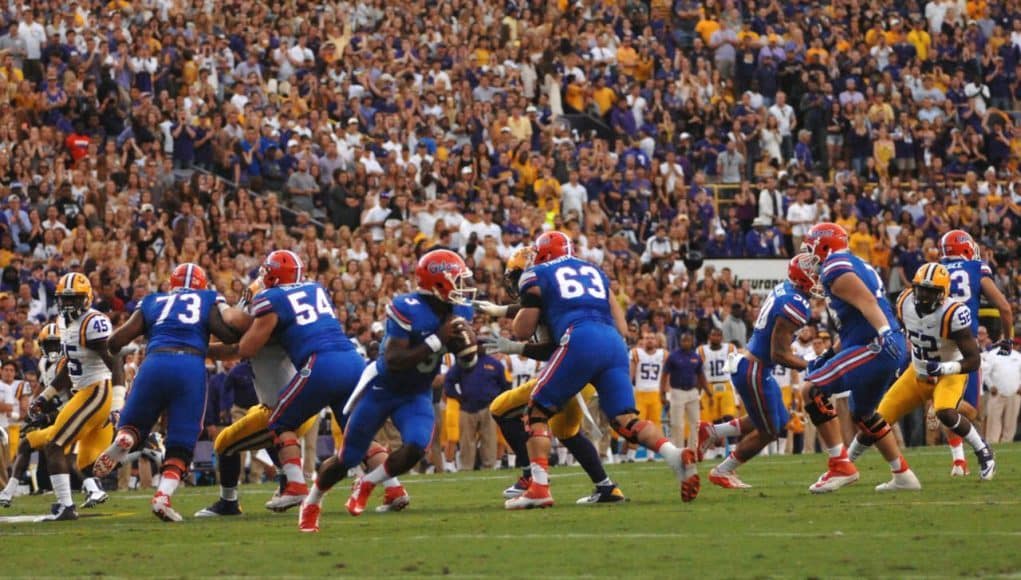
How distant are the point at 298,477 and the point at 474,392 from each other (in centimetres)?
899

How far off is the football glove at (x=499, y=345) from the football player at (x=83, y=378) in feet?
11.9

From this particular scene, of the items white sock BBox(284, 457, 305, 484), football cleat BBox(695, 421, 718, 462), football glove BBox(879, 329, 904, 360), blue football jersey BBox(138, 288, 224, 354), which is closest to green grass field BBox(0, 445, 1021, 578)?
white sock BBox(284, 457, 305, 484)

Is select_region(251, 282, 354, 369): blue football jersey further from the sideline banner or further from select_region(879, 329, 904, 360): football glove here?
the sideline banner

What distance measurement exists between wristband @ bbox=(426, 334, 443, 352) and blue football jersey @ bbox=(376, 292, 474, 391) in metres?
0.11

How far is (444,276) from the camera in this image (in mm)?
11742

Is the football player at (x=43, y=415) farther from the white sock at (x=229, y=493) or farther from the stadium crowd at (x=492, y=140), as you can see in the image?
the stadium crowd at (x=492, y=140)

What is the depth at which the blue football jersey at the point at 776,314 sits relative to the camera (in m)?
13.7

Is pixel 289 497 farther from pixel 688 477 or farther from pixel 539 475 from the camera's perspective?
pixel 688 477

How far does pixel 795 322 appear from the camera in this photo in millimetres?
13727

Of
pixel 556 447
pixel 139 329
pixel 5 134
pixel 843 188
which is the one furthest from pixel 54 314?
pixel 843 188

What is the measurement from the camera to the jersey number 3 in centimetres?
1276

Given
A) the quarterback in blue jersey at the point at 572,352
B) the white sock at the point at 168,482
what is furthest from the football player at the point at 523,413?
the white sock at the point at 168,482

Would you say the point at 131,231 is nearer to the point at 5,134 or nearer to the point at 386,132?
the point at 5,134

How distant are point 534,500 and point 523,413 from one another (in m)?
1.16
